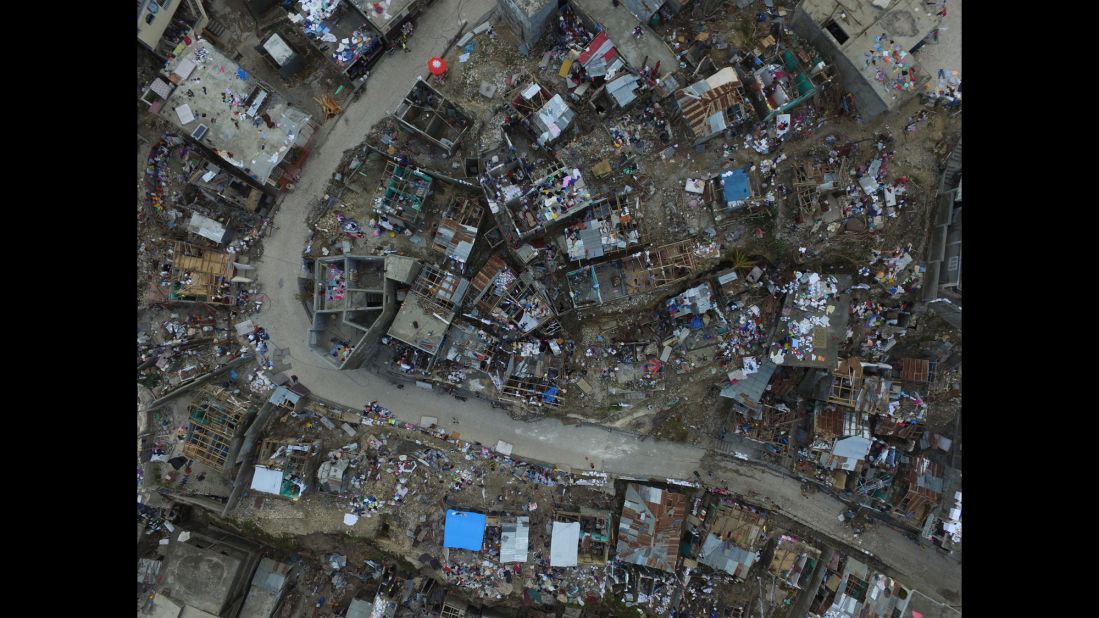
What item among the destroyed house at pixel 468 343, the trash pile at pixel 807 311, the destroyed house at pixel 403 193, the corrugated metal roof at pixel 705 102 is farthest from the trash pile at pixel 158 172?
the trash pile at pixel 807 311

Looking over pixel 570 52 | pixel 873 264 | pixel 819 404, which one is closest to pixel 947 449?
pixel 819 404

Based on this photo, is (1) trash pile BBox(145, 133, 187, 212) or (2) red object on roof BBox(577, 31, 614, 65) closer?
(2) red object on roof BBox(577, 31, 614, 65)

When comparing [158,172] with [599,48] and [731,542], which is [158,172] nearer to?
[599,48]

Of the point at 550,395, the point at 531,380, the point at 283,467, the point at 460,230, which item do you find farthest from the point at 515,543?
the point at 460,230

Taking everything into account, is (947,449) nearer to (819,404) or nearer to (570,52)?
(819,404)

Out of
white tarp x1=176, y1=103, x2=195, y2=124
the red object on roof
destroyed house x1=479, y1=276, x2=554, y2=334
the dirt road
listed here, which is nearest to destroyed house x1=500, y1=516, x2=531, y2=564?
the dirt road

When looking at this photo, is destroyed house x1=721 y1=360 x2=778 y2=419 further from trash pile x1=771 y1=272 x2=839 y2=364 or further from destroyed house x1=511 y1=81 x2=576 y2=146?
destroyed house x1=511 y1=81 x2=576 y2=146
